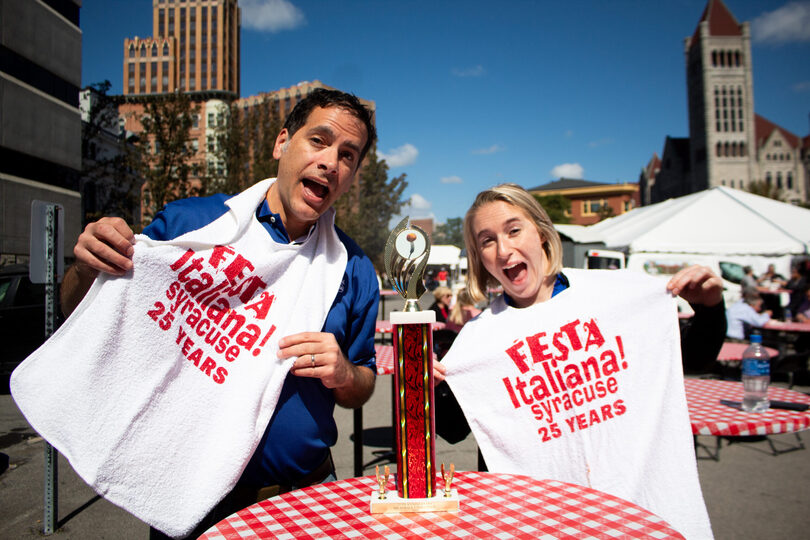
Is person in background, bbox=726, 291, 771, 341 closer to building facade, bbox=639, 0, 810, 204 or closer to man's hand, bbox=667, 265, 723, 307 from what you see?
man's hand, bbox=667, 265, 723, 307

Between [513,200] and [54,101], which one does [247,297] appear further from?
[54,101]

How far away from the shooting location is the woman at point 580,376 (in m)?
1.88

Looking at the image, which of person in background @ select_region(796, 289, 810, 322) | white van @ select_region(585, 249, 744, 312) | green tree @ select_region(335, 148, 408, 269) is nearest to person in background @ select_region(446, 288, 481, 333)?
white van @ select_region(585, 249, 744, 312)

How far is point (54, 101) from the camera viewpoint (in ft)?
50.2

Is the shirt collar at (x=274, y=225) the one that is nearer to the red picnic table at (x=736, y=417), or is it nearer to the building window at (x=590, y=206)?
the red picnic table at (x=736, y=417)

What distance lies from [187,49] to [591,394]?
10667cm

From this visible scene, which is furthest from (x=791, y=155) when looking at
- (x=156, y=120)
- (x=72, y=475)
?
(x=72, y=475)

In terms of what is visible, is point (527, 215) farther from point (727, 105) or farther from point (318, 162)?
point (727, 105)

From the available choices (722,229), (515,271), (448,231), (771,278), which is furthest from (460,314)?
(448,231)

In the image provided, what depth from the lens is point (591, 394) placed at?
6.35 feet

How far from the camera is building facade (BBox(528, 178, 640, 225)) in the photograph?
82875mm

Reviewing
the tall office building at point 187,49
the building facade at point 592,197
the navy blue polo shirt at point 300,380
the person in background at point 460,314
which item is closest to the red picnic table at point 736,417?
the navy blue polo shirt at point 300,380

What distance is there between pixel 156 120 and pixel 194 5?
9622cm

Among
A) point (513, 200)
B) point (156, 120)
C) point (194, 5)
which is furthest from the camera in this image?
point (194, 5)
